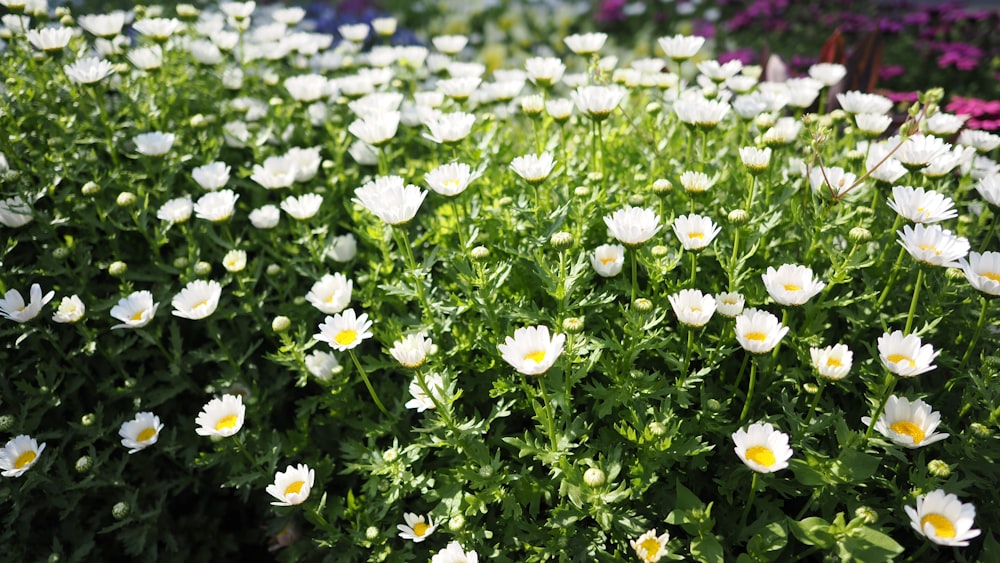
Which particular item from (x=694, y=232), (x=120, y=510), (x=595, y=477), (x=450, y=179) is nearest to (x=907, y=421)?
(x=694, y=232)

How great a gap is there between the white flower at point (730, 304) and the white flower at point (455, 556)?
1.03 meters

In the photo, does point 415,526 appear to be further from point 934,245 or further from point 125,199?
point 934,245

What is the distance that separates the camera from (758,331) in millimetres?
2188

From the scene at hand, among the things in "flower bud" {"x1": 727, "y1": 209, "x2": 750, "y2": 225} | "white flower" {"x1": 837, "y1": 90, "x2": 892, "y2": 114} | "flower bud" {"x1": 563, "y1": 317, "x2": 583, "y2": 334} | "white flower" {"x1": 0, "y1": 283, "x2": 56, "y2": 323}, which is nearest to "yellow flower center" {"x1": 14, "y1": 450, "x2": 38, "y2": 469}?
"white flower" {"x1": 0, "y1": 283, "x2": 56, "y2": 323}

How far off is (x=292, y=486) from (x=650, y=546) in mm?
1179

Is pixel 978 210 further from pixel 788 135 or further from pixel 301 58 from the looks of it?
pixel 301 58

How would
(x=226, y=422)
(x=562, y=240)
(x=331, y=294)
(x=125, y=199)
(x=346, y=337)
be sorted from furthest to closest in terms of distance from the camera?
(x=125, y=199) → (x=331, y=294) → (x=226, y=422) → (x=346, y=337) → (x=562, y=240)

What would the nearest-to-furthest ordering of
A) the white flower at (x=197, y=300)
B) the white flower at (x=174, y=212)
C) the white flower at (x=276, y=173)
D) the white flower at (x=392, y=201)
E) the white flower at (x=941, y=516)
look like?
1. the white flower at (x=941, y=516)
2. the white flower at (x=392, y=201)
3. the white flower at (x=197, y=300)
4. the white flower at (x=174, y=212)
5. the white flower at (x=276, y=173)

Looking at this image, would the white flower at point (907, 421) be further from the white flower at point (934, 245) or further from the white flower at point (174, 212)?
the white flower at point (174, 212)

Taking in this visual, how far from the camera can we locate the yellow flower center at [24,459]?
100 inches

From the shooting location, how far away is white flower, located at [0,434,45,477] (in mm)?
2492

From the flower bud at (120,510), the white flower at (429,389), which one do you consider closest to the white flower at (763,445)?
the white flower at (429,389)

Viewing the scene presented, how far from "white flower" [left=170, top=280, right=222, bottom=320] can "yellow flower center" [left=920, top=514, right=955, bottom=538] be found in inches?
91.3

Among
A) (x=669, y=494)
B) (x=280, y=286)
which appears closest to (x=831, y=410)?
(x=669, y=494)
